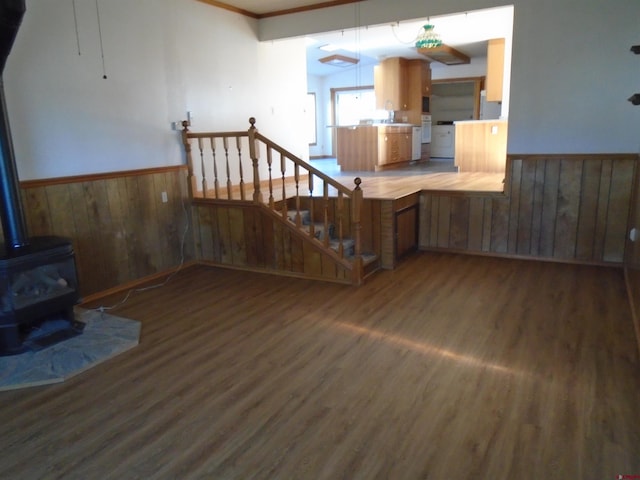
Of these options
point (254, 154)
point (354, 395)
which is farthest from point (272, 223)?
point (354, 395)

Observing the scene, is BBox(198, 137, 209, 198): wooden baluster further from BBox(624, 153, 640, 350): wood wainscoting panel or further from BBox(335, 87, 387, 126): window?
BBox(335, 87, 387, 126): window

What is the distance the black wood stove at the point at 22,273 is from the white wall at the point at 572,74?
12.9 feet

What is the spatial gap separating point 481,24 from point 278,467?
6.14 m

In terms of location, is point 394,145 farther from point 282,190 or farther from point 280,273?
point 280,273

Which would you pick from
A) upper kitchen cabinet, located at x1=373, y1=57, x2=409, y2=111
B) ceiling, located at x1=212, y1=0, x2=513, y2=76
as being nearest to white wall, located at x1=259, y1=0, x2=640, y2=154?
ceiling, located at x1=212, y1=0, x2=513, y2=76

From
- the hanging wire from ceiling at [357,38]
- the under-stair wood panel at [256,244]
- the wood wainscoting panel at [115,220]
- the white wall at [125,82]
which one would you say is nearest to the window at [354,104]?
the hanging wire from ceiling at [357,38]

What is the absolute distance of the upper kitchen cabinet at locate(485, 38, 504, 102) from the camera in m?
7.37

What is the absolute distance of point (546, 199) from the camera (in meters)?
4.53

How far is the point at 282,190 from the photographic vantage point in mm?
4891

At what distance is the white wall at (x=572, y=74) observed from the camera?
13.2 feet

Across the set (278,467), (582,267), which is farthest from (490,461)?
(582,267)

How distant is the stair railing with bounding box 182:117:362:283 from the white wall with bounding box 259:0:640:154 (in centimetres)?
184

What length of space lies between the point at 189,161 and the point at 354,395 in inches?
129

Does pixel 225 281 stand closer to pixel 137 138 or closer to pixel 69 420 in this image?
pixel 137 138
